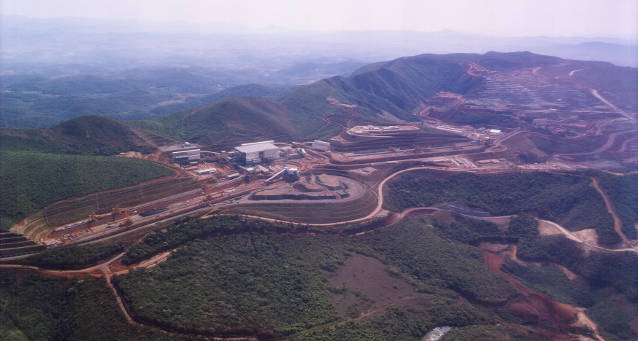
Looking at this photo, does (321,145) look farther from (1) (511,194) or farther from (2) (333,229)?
(1) (511,194)

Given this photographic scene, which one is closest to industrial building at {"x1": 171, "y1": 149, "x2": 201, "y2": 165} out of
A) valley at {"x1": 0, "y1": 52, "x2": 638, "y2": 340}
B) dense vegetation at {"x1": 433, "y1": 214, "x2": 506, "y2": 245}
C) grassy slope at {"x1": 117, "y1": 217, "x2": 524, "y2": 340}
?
valley at {"x1": 0, "y1": 52, "x2": 638, "y2": 340}

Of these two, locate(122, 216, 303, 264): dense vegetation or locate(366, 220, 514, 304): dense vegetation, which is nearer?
locate(122, 216, 303, 264): dense vegetation

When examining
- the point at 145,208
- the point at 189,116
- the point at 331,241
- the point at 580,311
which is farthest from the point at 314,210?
the point at 189,116

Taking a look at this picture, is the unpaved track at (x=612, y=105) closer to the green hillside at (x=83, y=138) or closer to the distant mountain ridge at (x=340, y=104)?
the distant mountain ridge at (x=340, y=104)

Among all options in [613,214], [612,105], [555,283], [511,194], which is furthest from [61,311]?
[612,105]

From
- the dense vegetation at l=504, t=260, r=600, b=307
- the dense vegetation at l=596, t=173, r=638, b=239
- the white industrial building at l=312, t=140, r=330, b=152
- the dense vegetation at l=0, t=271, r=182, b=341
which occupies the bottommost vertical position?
the dense vegetation at l=504, t=260, r=600, b=307

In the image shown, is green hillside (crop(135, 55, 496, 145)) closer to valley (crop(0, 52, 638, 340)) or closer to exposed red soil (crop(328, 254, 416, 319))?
valley (crop(0, 52, 638, 340))
